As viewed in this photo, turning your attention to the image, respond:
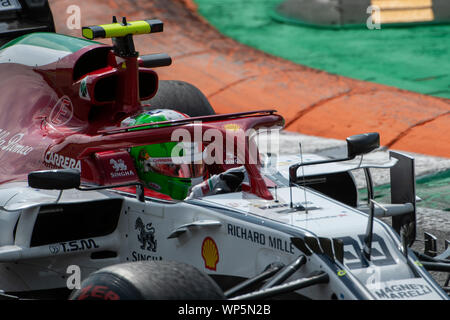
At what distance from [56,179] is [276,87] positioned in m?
7.39

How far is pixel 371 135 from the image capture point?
527cm

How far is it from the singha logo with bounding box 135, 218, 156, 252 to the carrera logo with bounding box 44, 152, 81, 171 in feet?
2.54

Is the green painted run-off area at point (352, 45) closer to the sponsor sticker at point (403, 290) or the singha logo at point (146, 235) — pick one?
the singha logo at point (146, 235)

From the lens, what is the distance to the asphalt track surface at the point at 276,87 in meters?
10.3

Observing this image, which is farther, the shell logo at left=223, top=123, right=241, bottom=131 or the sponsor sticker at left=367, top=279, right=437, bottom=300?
the shell logo at left=223, top=123, right=241, bottom=131

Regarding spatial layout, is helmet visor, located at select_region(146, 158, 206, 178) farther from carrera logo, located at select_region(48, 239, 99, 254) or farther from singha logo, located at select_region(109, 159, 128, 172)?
carrera logo, located at select_region(48, 239, 99, 254)

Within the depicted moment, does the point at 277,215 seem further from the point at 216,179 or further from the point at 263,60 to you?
the point at 263,60

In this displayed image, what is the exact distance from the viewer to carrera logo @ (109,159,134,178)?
5879 mm

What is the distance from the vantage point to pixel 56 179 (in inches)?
195

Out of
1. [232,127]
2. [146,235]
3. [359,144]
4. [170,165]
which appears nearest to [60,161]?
[170,165]

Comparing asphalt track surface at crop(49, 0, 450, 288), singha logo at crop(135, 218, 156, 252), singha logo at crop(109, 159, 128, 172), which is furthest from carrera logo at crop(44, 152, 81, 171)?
asphalt track surface at crop(49, 0, 450, 288)

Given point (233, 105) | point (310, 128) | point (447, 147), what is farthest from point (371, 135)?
point (233, 105)

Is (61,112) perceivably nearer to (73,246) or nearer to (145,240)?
(73,246)
